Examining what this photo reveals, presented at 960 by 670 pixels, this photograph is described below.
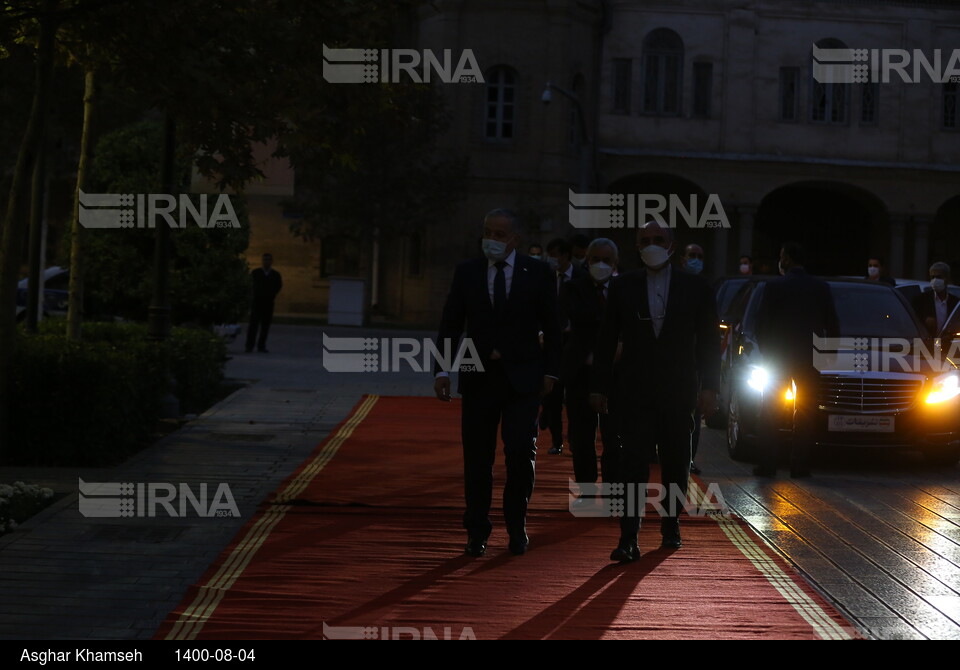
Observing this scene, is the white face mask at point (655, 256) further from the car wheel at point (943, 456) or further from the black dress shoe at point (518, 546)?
the car wheel at point (943, 456)

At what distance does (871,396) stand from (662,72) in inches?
1365

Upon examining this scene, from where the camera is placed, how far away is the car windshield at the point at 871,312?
47.9 ft

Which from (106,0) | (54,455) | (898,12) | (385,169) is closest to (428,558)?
(54,455)

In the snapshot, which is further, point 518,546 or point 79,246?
point 79,246

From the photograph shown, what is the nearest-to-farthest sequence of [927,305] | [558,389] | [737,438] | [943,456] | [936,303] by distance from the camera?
1. [558,389]
2. [943,456]
3. [737,438]
4. [936,303]
5. [927,305]

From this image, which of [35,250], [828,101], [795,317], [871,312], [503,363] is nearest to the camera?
[503,363]

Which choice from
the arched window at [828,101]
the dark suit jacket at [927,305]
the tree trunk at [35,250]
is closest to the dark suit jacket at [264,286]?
the tree trunk at [35,250]

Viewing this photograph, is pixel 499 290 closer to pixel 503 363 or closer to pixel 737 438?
pixel 503 363

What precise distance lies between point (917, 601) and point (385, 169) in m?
33.9

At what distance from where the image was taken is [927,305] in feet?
61.0

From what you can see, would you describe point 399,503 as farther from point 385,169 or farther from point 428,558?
point 385,169

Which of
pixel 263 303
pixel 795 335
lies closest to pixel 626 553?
pixel 795 335

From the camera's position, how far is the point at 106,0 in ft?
40.0

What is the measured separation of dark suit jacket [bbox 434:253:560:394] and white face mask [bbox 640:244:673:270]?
0.60m
